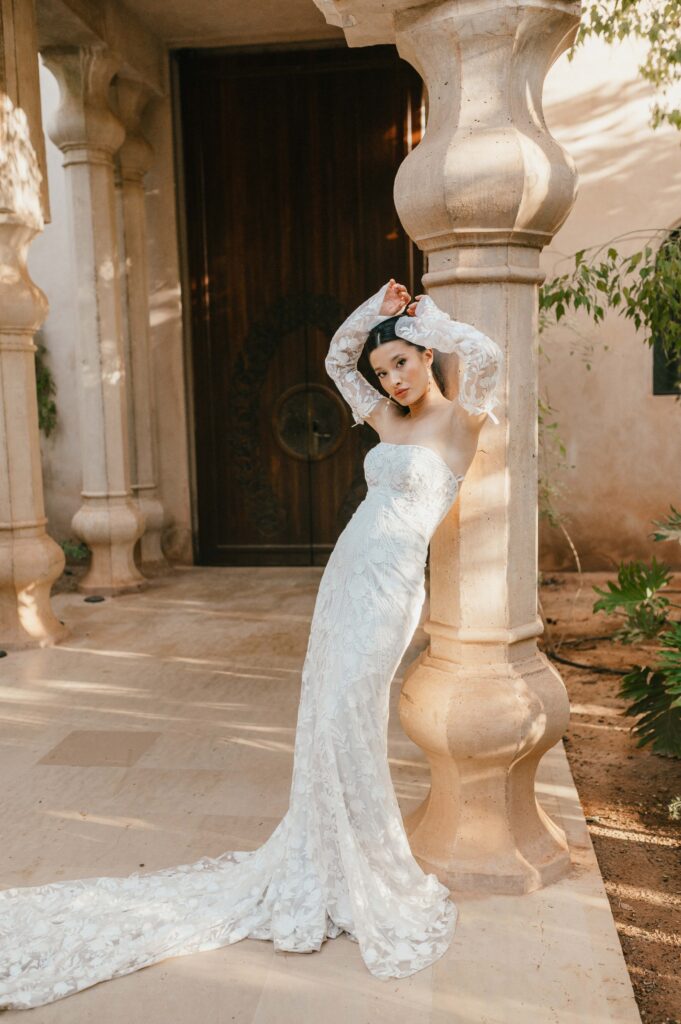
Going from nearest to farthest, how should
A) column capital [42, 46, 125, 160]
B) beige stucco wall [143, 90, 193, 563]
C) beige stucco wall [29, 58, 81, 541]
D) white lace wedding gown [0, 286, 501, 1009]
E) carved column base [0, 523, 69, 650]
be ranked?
white lace wedding gown [0, 286, 501, 1009] < carved column base [0, 523, 69, 650] < column capital [42, 46, 125, 160] < beige stucco wall [143, 90, 193, 563] < beige stucco wall [29, 58, 81, 541]

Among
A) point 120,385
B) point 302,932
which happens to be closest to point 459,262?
point 302,932

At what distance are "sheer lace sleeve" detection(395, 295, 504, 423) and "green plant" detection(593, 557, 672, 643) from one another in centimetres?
248

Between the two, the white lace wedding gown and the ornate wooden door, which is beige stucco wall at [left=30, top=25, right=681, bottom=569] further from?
the white lace wedding gown

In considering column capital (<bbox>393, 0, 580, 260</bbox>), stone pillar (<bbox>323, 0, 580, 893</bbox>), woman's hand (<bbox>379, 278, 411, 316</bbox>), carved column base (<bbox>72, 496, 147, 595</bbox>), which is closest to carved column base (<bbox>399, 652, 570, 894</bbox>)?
stone pillar (<bbox>323, 0, 580, 893</bbox>)

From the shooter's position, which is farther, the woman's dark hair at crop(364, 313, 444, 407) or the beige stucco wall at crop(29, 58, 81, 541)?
the beige stucco wall at crop(29, 58, 81, 541)

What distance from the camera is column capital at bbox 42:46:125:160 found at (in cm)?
700

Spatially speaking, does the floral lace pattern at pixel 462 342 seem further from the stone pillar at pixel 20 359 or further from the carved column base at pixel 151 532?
the carved column base at pixel 151 532

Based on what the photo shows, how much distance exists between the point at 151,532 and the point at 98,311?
77.3 inches

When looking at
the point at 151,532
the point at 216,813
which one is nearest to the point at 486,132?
the point at 216,813

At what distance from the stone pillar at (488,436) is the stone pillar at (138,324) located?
17.5 feet

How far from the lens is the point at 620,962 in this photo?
2.58 m

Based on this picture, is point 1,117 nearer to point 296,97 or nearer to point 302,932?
point 296,97

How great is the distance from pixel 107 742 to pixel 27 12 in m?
4.24

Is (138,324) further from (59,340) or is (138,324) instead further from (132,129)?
(132,129)
